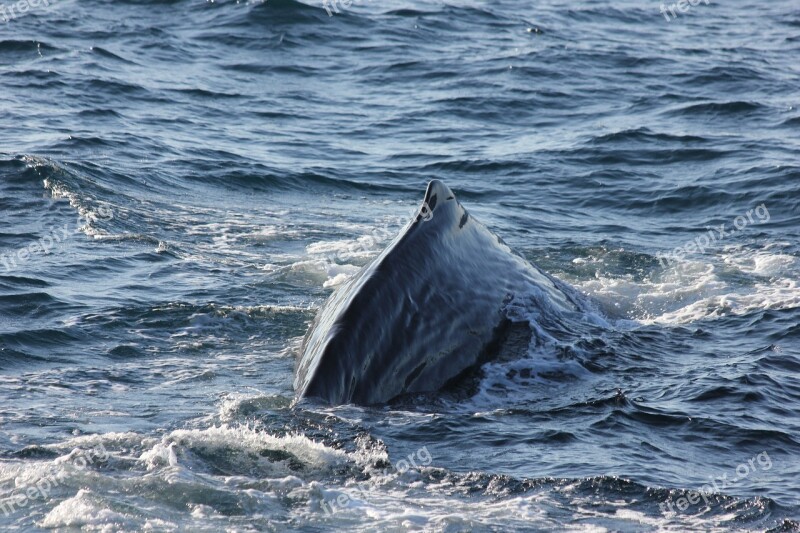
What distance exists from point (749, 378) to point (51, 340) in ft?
18.1

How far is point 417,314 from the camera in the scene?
282 inches

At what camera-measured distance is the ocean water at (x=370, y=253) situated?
19.7ft

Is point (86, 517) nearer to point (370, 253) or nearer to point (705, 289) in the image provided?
point (370, 253)

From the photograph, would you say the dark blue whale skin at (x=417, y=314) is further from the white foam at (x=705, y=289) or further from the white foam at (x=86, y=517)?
the white foam at (x=705, y=289)

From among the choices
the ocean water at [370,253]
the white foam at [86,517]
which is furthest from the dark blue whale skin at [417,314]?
the white foam at [86,517]

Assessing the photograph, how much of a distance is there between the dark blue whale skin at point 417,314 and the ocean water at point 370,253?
0.73ft

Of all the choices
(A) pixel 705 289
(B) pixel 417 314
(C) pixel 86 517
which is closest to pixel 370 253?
(A) pixel 705 289

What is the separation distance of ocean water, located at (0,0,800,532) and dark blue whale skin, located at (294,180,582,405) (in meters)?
0.22

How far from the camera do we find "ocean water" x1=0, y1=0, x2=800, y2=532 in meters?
5.99

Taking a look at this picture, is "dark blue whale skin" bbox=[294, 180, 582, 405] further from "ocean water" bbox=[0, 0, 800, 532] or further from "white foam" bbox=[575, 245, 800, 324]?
"white foam" bbox=[575, 245, 800, 324]

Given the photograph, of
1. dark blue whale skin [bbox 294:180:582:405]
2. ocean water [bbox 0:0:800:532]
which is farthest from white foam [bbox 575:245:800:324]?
dark blue whale skin [bbox 294:180:582:405]

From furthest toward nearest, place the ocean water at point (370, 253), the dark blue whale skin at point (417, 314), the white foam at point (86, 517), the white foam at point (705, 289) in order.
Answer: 1. the white foam at point (705, 289)
2. the dark blue whale skin at point (417, 314)
3. the ocean water at point (370, 253)
4. the white foam at point (86, 517)

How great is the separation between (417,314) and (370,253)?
5.16 m

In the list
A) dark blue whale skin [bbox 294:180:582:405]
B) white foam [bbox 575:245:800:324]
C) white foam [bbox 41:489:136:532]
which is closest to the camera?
white foam [bbox 41:489:136:532]
